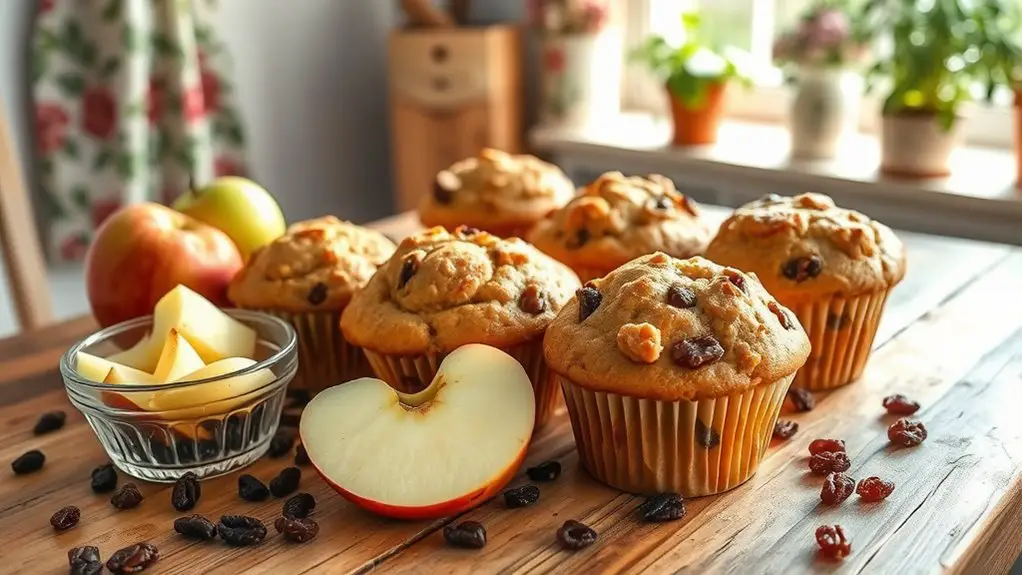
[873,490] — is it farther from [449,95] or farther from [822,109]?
[449,95]

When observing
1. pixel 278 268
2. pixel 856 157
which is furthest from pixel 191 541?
pixel 856 157

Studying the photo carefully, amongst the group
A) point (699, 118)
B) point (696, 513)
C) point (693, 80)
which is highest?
point (693, 80)

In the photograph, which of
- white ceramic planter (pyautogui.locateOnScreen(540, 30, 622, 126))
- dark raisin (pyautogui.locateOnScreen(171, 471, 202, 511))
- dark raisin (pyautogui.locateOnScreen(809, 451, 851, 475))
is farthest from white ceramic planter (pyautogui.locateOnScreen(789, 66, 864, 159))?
dark raisin (pyautogui.locateOnScreen(171, 471, 202, 511))

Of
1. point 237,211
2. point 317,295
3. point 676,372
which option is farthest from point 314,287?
point 676,372

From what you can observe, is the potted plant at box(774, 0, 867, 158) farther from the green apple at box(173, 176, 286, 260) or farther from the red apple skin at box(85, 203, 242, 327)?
the red apple skin at box(85, 203, 242, 327)

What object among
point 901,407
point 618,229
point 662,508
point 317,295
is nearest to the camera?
point 662,508

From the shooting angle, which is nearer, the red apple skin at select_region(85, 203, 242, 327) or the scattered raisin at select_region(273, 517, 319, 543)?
the scattered raisin at select_region(273, 517, 319, 543)

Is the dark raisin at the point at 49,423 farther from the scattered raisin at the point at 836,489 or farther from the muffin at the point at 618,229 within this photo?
the scattered raisin at the point at 836,489
